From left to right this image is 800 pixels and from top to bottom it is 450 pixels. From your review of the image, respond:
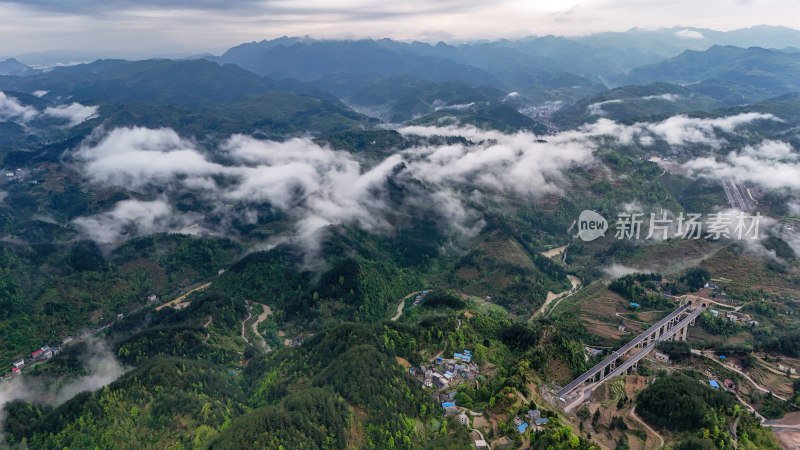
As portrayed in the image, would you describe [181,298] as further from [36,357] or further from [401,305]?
[401,305]

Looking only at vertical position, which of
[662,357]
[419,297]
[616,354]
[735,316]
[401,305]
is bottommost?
[401,305]

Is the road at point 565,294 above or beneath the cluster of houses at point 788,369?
beneath

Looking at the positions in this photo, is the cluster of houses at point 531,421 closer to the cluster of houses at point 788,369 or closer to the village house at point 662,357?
the village house at point 662,357

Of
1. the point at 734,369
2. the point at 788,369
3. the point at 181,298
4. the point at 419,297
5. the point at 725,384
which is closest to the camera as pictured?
the point at 725,384

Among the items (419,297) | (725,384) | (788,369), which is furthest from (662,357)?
(419,297)

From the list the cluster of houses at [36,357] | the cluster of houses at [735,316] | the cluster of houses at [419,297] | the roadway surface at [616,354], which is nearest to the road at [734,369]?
the roadway surface at [616,354]

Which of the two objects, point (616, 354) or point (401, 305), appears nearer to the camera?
point (616, 354)

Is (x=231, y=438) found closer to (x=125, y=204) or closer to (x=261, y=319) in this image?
(x=261, y=319)
